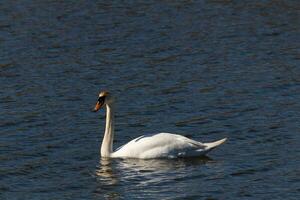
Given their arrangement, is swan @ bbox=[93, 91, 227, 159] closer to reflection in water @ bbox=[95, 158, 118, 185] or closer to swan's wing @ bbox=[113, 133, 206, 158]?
swan's wing @ bbox=[113, 133, 206, 158]

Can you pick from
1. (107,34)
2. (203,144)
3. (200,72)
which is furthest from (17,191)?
(107,34)

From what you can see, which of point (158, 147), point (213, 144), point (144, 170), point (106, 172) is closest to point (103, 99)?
point (158, 147)

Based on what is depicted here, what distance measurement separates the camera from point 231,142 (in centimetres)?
2339

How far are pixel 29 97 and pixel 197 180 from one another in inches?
306

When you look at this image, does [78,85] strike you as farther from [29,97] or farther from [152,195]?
[152,195]

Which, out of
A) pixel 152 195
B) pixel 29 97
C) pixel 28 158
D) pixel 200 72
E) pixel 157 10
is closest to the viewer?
pixel 152 195

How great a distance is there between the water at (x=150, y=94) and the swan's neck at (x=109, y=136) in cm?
28

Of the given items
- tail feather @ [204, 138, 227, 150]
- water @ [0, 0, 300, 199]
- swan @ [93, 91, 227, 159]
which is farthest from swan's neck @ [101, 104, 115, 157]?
tail feather @ [204, 138, 227, 150]

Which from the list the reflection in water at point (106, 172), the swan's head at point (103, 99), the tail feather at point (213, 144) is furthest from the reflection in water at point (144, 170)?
the swan's head at point (103, 99)

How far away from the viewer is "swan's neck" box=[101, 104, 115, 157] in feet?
76.0

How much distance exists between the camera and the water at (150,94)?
826 inches

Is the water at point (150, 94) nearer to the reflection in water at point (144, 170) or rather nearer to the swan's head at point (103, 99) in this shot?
the reflection in water at point (144, 170)

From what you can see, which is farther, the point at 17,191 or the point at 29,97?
the point at 29,97

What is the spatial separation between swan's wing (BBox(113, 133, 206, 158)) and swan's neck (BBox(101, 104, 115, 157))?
0.34 metres
